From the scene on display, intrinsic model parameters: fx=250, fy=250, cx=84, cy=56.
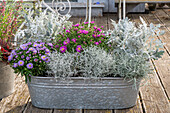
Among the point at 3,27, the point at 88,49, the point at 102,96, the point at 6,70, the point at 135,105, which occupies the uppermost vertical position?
the point at 3,27

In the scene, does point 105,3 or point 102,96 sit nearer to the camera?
point 102,96

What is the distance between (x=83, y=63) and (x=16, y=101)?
68 centimetres

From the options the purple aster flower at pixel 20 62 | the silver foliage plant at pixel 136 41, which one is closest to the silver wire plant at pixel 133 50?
the silver foliage plant at pixel 136 41

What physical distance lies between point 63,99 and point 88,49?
0.45m

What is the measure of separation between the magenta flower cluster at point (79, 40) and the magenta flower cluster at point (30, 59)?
157 mm

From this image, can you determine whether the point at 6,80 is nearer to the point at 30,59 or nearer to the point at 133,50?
the point at 30,59

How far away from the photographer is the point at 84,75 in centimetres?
187

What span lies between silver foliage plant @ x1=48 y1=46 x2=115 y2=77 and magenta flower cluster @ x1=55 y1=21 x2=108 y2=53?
0.07m

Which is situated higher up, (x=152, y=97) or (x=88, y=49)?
(x=88, y=49)

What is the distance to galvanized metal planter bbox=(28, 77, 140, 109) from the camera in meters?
1.85

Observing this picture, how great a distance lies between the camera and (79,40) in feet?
6.63

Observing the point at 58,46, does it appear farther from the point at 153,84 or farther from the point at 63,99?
the point at 153,84

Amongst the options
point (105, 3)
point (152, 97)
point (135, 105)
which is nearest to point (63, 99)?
point (135, 105)

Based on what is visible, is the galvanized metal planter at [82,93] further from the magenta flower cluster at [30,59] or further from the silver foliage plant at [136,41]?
the silver foliage plant at [136,41]
